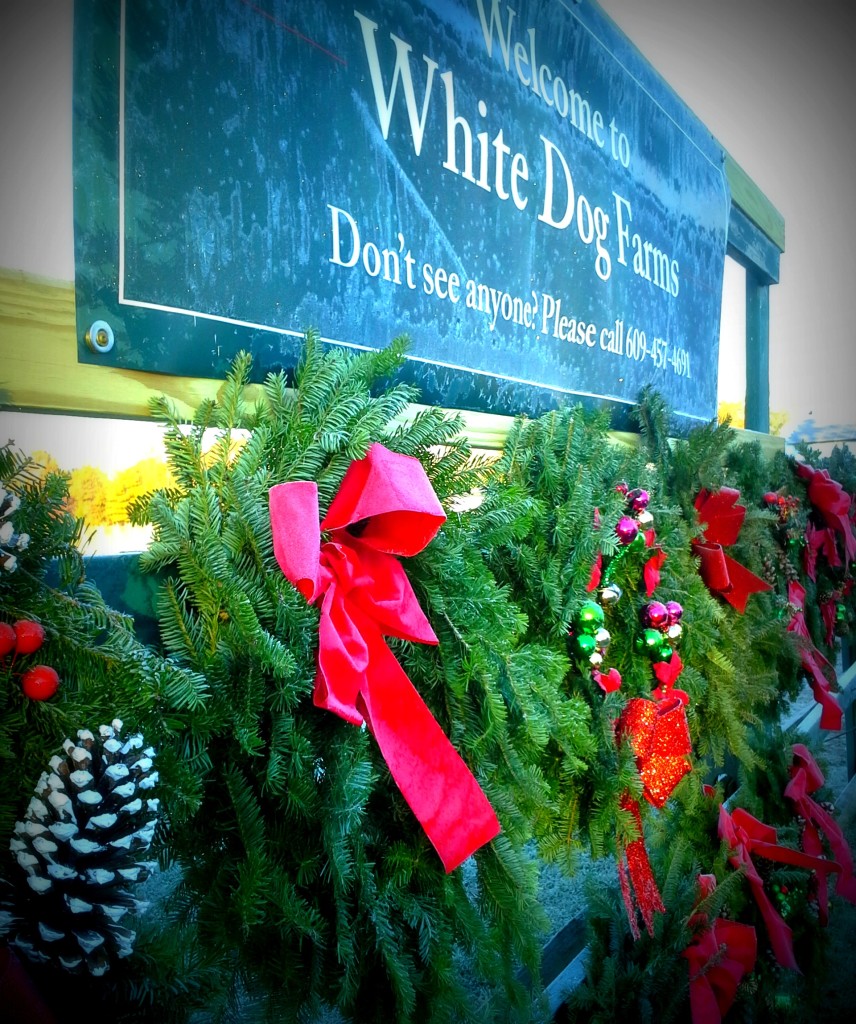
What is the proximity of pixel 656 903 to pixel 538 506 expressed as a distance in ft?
2.08

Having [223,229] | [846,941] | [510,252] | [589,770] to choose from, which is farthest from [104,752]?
[846,941]

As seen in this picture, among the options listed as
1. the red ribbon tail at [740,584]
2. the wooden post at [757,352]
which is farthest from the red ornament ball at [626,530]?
the wooden post at [757,352]

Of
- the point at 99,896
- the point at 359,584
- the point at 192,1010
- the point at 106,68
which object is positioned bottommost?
the point at 192,1010

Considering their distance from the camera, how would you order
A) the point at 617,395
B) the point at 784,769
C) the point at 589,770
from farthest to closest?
the point at 784,769 < the point at 617,395 < the point at 589,770

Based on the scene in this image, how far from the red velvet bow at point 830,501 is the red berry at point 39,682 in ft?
5.54

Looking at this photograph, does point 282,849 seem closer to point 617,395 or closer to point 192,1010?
point 192,1010

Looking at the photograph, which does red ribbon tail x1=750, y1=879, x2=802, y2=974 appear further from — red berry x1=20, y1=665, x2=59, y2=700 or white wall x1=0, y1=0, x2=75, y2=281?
white wall x1=0, y1=0, x2=75, y2=281

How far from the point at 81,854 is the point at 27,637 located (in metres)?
0.11

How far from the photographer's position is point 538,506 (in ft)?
2.32

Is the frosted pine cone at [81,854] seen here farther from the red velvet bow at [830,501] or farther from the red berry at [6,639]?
the red velvet bow at [830,501]

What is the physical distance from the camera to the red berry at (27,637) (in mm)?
382

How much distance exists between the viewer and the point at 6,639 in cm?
38

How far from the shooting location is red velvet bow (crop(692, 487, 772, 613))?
110cm

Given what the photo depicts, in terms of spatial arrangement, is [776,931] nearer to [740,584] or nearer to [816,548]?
[740,584]
